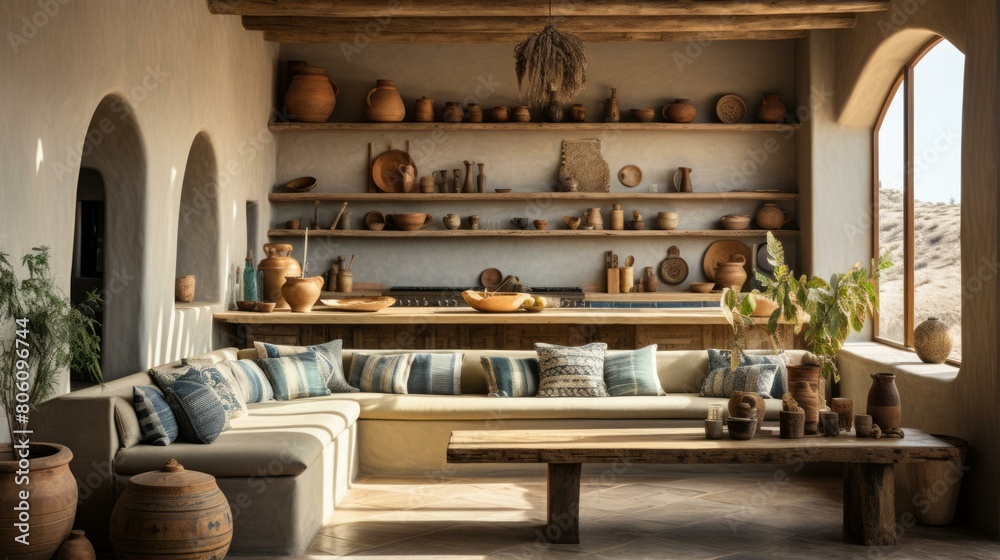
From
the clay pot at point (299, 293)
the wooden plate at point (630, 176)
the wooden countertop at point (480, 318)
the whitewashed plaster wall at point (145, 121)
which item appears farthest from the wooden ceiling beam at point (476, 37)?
the wooden countertop at point (480, 318)

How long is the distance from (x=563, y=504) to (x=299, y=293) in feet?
11.1

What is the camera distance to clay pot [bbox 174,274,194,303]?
23.2 ft

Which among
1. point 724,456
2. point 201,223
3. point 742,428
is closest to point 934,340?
point 742,428

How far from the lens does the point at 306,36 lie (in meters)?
8.57

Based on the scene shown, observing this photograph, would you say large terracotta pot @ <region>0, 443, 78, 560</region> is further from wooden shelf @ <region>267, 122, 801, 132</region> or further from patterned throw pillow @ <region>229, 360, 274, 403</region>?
wooden shelf @ <region>267, 122, 801, 132</region>

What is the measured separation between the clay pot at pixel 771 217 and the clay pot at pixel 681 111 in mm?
1094

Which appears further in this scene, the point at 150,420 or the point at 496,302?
the point at 496,302

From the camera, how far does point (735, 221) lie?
9180 millimetres

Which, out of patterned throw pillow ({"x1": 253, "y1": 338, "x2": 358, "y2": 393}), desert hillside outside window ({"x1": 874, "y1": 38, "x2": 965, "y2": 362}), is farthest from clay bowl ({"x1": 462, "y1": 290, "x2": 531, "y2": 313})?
desert hillside outside window ({"x1": 874, "y1": 38, "x2": 965, "y2": 362})

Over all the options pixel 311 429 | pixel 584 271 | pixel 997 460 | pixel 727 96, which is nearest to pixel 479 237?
pixel 584 271

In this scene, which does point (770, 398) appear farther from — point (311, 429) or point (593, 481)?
point (311, 429)

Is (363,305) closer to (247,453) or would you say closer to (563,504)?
(247,453)

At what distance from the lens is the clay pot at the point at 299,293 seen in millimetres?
7375

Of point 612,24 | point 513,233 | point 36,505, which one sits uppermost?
point 612,24
